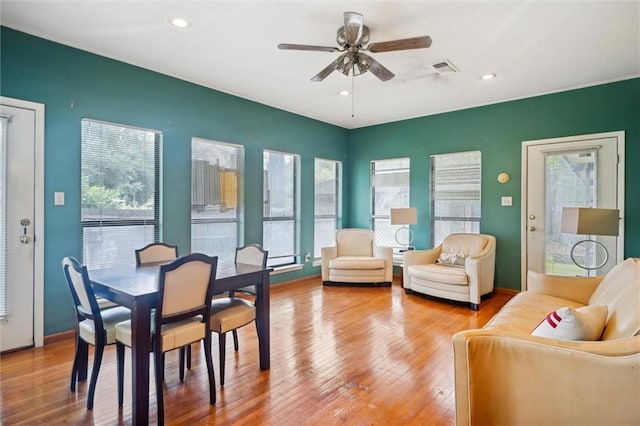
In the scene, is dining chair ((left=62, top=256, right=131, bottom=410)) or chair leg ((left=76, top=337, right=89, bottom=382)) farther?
chair leg ((left=76, top=337, right=89, bottom=382))

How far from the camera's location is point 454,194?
5340mm

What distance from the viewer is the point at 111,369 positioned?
8.55 ft

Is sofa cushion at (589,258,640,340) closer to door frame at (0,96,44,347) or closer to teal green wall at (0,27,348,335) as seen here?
teal green wall at (0,27,348,335)

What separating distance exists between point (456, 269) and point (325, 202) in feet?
8.53

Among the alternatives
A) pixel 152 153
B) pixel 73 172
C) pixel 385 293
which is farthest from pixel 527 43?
pixel 73 172

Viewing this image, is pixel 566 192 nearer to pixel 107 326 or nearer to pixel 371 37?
pixel 371 37

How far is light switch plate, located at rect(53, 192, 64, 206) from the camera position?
308cm

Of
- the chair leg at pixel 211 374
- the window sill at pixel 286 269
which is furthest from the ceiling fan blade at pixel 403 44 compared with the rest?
the window sill at pixel 286 269

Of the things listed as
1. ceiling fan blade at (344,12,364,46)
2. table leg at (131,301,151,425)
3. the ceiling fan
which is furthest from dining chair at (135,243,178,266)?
ceiling fan blade at (344,12,364,46)

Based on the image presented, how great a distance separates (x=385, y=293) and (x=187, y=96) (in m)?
3.70

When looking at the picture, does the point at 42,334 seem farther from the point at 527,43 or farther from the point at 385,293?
the point at 527,43

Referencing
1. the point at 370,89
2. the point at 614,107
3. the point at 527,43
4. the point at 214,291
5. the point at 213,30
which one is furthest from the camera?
the point at 370,89

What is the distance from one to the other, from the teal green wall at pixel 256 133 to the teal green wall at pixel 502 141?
0.04ft

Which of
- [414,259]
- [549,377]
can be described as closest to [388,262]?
[414,259]
